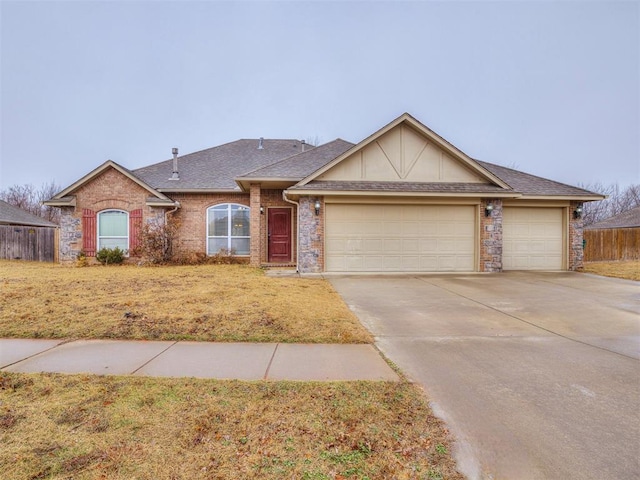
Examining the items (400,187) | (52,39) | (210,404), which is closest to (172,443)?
(210,404)

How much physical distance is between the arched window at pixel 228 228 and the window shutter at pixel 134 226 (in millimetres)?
2830

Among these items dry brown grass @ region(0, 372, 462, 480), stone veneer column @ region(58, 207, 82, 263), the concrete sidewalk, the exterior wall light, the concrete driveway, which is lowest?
the concrete driveway

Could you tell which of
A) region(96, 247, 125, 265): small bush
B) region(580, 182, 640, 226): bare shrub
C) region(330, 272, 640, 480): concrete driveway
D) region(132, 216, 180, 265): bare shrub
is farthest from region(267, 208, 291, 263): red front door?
region(580, 182, 640, 226): bare shrub

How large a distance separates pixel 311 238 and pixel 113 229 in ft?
30.0

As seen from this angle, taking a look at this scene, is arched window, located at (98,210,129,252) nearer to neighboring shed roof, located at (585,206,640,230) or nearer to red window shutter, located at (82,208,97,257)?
red window shutter, located at (82,208,97,257)

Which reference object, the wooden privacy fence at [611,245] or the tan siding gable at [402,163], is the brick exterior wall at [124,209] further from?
the wooden privacy fence at [611,245]

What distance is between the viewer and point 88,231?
13.5m

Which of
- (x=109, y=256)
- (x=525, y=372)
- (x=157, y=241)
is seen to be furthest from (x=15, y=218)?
(x=525, y=372)

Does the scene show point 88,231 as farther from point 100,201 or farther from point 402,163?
point 402,163

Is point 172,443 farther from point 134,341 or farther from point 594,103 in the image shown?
point 594,103

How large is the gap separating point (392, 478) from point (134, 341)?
12.4 feet

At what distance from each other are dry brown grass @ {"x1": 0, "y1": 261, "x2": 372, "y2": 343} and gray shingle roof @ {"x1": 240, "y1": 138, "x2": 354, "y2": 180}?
15.6ft

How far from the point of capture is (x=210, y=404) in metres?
2.57

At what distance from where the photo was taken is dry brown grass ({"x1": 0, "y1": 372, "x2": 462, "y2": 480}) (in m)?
1.86
